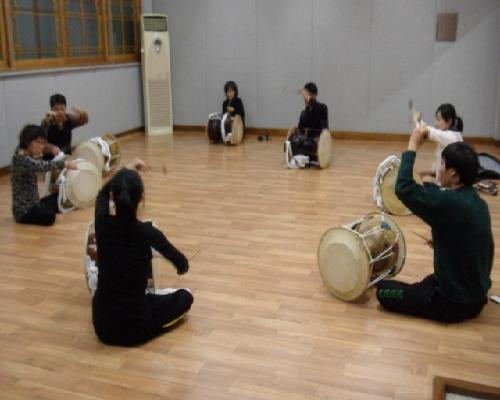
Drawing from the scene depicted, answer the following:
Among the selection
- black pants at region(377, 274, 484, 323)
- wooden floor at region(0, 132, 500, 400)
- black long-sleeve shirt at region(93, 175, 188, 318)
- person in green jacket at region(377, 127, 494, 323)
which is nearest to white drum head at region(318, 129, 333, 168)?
wooden floor at region(0, 132, 500, 400)

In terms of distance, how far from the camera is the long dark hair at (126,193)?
257 cm

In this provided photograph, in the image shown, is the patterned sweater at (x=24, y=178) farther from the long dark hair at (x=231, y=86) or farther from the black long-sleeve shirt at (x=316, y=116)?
the long dark hair at (x=231, y=86)

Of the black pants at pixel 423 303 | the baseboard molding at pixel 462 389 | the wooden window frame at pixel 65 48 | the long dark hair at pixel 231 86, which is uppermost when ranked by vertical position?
the wooden window frame at pixel 65 48

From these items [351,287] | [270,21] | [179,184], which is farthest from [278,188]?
[270,21]

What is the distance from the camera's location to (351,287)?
314cm

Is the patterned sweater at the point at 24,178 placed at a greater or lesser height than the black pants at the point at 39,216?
greater

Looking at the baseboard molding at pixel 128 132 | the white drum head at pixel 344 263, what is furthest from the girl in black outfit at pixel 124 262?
the baseboard molding at pixel 128 132

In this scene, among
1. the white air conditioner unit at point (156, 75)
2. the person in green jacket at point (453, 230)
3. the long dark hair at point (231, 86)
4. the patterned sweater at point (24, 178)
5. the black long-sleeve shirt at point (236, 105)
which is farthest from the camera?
the white air conditioner unit at point (156, 75)

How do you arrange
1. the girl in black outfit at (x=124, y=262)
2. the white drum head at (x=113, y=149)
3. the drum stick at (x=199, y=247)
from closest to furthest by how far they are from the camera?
1. the girl in black outfit at (x=124, y=262)
2. the drum stick at (x=199, y=247)
3. the white drum head at (x=113, y=149)

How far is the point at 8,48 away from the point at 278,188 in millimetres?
3293

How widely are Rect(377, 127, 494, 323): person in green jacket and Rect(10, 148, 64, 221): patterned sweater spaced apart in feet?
9.58

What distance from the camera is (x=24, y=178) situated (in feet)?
15.1

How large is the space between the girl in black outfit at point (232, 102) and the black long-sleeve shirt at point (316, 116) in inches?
73.2

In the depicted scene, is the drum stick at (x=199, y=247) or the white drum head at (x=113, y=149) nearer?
the drum stick at (x=199, y=247)
